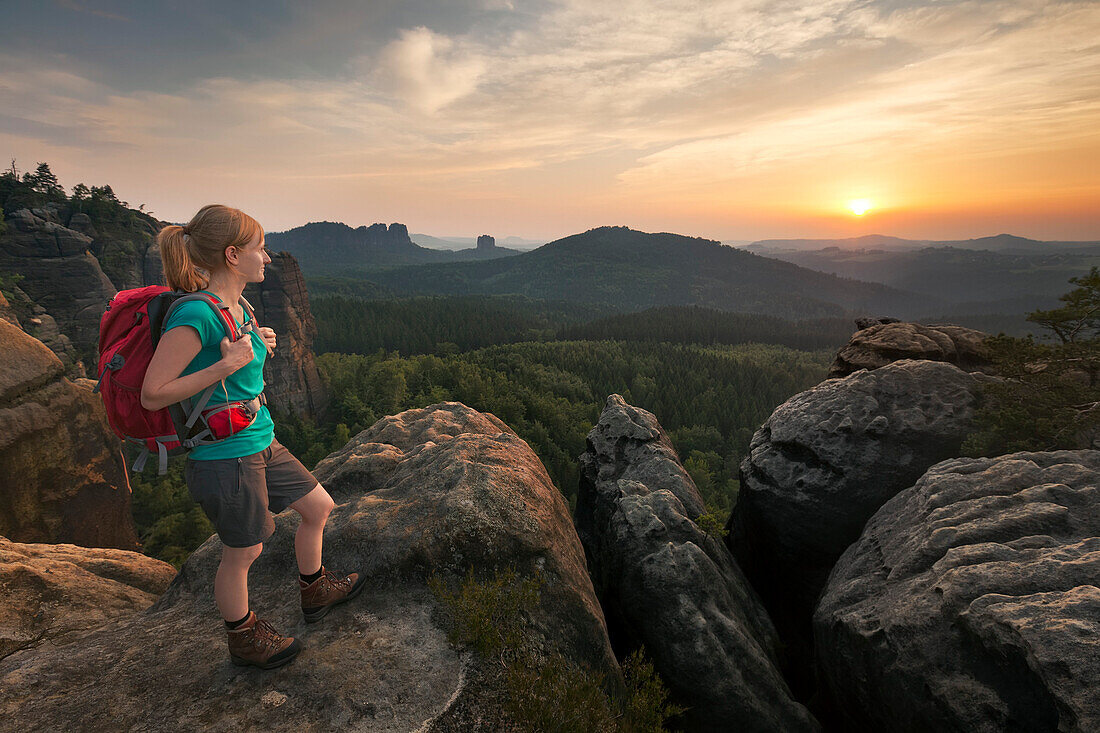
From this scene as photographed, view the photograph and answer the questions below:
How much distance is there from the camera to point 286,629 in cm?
573

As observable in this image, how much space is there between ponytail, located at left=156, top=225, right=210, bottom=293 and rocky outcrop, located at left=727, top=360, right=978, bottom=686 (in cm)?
1212

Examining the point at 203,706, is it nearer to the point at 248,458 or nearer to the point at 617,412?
the point at 248,458

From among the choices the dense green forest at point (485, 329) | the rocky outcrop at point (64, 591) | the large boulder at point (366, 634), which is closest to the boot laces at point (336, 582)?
the large boulder at point (366, 634)

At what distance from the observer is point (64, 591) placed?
7.37 m

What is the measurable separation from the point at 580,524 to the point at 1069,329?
46.4 ft

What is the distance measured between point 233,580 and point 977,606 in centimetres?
846

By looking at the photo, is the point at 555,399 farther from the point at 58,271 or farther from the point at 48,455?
the point at 58,271

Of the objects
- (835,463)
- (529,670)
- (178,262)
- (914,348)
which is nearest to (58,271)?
(178,262)

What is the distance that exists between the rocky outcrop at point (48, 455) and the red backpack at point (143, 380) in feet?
49.9

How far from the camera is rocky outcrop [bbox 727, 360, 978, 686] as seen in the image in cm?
1007

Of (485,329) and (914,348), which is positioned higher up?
(914,348)

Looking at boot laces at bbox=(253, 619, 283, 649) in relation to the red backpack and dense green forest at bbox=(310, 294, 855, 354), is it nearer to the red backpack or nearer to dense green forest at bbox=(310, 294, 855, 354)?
the red backpack

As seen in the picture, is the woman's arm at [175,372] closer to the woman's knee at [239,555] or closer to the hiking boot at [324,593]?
the woman's knee at [239,555]

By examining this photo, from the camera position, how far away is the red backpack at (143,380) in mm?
4043
